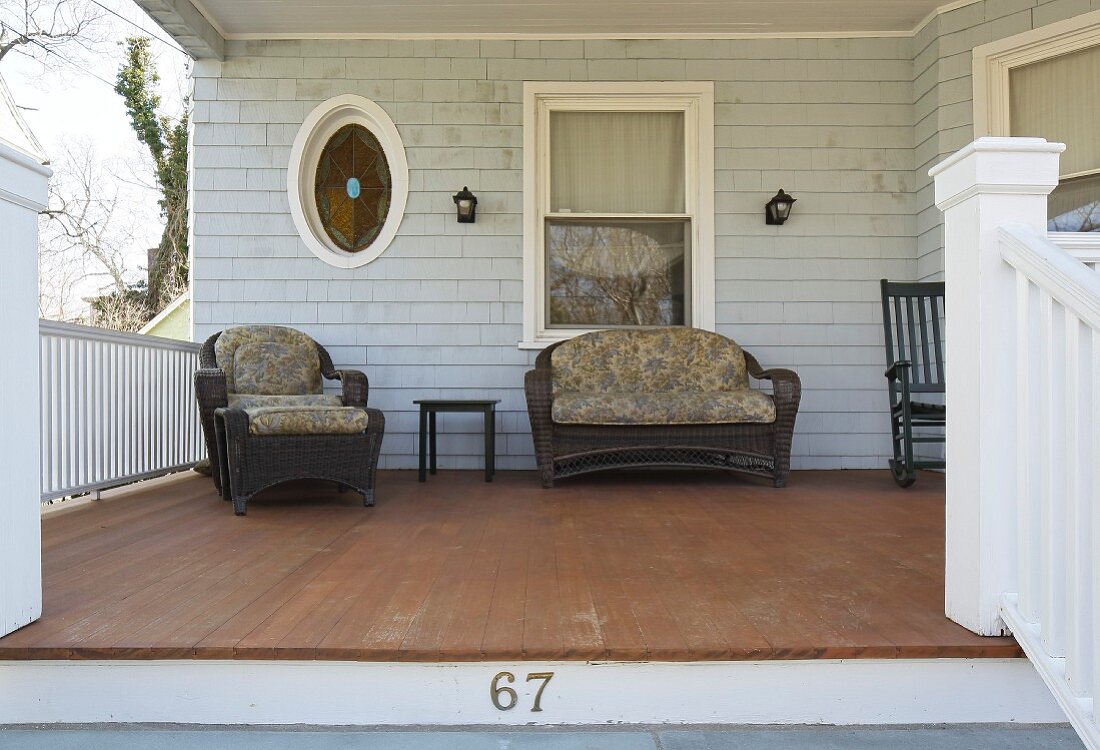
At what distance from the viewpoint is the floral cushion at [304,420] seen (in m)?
3.36

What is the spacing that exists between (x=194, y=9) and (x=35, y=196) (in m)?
3.33

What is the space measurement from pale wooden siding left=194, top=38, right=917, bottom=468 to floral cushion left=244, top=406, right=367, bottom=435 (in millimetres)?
1512

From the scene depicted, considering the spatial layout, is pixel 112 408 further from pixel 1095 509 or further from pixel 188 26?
pixel 1095 509

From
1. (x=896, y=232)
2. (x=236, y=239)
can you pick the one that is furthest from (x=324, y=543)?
(x=896, y=232)

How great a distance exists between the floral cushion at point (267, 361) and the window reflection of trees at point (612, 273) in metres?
1.55

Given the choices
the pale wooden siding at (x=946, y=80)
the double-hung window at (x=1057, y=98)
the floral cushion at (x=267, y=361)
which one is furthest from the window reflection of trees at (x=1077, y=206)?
the floral cushion at (x=267, y=361)

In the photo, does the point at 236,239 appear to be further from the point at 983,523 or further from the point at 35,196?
the point at 983,523

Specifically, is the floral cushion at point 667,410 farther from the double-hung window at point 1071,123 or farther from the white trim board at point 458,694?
the white trim board at point 458,694

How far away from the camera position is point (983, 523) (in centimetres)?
168

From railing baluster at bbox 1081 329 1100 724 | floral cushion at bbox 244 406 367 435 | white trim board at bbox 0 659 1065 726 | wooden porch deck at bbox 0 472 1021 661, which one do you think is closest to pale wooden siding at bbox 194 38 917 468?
wooden porch deck at bbox 0 472 1021 661

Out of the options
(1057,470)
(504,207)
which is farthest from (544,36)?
(1057,470)

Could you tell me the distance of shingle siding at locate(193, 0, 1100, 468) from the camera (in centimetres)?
498

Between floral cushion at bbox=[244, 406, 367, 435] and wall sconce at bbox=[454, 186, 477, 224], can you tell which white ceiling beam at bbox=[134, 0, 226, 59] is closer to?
wall sconce at bbox=[454, 186, 477, 224]

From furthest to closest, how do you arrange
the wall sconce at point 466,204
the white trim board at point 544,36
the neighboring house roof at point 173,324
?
the neighboring house roof at point 173,324
the white trim board at point 544,36
the wall sconce at point 466,204
